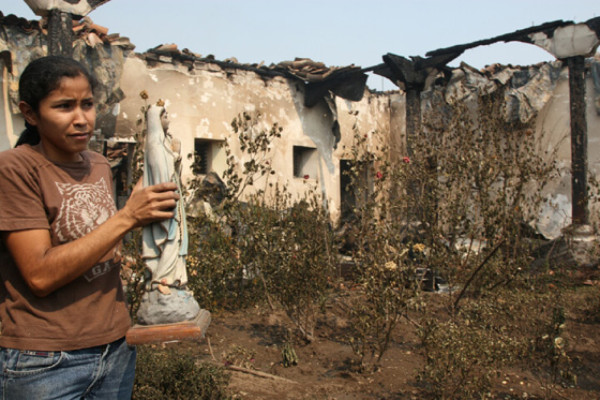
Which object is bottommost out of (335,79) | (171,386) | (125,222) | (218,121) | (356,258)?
(171,386)

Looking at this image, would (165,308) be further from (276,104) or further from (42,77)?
(276,104)

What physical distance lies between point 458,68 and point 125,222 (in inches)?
441

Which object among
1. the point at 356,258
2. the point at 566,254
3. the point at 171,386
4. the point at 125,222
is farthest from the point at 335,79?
the point at 125,222

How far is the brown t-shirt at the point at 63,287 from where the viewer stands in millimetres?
1479

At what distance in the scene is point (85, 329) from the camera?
1573 mm

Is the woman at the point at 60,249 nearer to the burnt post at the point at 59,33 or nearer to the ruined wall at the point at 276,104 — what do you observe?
the burnt post at the point at 59,33

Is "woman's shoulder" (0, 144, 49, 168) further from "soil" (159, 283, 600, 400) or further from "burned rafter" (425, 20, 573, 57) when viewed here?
"burned rafter" (425, 20, 573, 57)

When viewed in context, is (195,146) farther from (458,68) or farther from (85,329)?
(85,329)

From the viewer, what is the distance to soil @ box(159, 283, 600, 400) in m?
3.89

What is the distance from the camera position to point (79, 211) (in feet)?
5.33

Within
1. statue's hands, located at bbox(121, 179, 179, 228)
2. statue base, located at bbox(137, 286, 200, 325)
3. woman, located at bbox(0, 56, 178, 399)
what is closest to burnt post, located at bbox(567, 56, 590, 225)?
statue base, located at bbox(137, 286, 200, 325)

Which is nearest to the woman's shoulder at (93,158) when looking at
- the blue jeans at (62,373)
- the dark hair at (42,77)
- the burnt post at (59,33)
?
the dark hair at (42,77)

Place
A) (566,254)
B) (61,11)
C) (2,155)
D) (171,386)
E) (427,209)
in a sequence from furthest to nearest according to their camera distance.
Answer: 1. (566,254)
2. (427,209)
3. (61,11)
4. (171,386)
5. (2,155)

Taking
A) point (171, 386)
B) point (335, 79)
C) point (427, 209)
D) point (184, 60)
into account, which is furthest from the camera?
point (335, 79)
